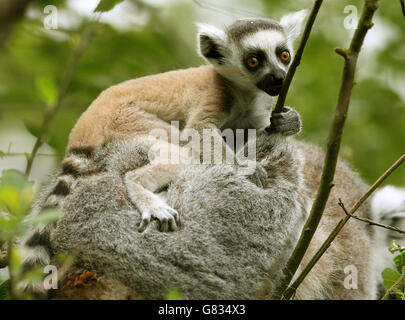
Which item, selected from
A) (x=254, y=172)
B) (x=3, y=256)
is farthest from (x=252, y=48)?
(x=3, y=256)

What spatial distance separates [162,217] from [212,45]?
1971 millimetres

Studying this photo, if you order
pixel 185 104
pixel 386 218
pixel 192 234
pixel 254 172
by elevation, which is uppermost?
pixel 185 104

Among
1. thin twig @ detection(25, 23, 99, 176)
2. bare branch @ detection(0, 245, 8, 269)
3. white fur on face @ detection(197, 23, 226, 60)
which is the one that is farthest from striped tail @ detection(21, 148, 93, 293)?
white fur on face @ detection(197, 23, 226, 60)

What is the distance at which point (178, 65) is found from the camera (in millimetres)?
5863

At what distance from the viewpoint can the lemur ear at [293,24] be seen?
4.66 m

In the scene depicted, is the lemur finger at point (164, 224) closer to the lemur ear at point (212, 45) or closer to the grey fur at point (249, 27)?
the lemur ear at point (212, 45)

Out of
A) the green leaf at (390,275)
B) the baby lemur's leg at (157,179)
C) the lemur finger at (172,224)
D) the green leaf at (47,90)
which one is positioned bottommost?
the green leaf at (390,275)

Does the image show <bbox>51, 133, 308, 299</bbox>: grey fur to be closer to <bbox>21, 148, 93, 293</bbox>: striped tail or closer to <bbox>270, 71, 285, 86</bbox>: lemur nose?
<bbox>21, 148, 93, 293</bbox>: striped tail

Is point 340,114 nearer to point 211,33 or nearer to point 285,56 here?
point 285,56

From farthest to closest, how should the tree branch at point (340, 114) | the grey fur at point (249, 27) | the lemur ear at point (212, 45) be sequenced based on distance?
the lemur ear at point (212, 45), the grey fur at point (249, 27), the tree branch at point (340, 114)

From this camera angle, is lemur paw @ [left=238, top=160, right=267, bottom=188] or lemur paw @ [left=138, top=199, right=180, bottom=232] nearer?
lemur paw @ [left=138, top=199, right=180, bottom=232]

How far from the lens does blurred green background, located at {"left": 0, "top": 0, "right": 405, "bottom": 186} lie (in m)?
4.29

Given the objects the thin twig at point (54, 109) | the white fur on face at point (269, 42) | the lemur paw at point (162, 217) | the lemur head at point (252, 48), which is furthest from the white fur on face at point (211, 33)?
the thin twig at point (54, 109)

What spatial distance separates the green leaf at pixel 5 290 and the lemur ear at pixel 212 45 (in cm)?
A: 261
